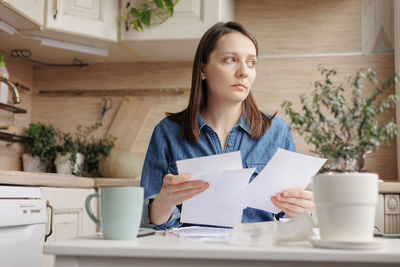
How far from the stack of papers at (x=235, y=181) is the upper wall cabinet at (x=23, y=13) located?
1491 mm

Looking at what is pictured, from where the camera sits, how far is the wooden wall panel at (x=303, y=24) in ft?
9.29

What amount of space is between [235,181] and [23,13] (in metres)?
1.68

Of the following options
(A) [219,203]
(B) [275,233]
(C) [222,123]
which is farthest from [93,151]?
(B) [275,233]

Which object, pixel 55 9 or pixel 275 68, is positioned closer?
pixel 55 9

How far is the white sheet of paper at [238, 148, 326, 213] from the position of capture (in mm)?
921

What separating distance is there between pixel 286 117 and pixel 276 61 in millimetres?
361

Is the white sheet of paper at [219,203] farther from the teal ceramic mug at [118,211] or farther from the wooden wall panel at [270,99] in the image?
the wooden wall panel at [270,99]

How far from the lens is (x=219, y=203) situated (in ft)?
3.70

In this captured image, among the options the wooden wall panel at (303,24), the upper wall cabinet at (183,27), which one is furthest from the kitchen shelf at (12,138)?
the wooden wall panel at (303,24)

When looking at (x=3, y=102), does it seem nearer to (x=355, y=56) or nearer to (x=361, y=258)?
(x=355, y=56)

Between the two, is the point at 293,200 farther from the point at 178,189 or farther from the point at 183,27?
the point at 183,27

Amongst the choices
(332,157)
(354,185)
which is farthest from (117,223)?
(332,157)

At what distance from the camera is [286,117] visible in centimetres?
279

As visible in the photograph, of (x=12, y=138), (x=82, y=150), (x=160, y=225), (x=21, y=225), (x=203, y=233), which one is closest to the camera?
(x=203, y=233)
